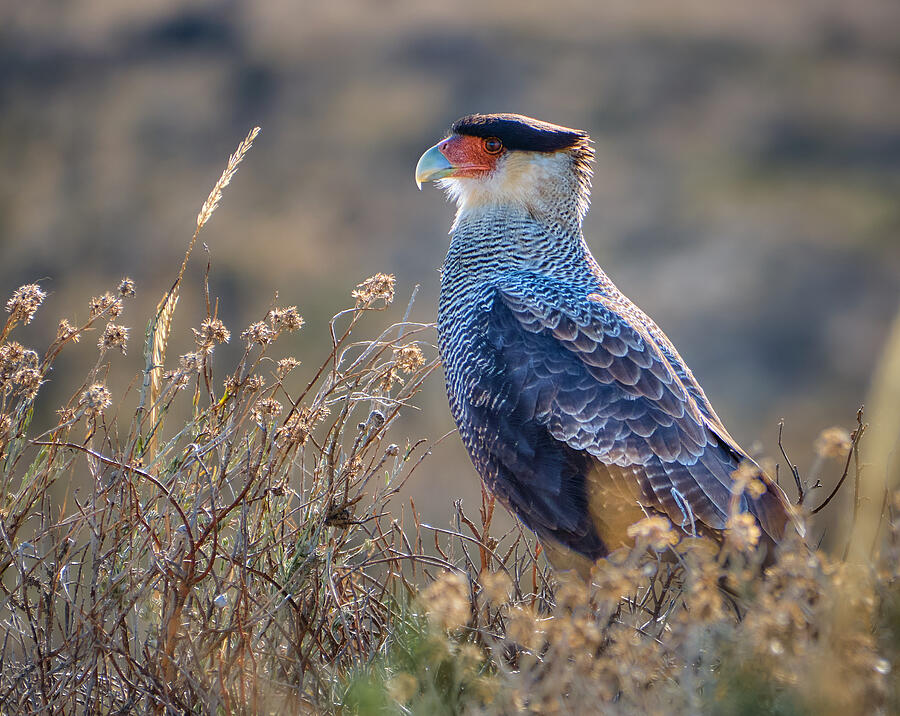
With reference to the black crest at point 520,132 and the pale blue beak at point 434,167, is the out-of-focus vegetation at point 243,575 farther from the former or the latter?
the black crest at point 520,132

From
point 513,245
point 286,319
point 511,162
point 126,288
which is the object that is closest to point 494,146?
point 511,162

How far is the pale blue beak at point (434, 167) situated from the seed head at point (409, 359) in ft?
3.57

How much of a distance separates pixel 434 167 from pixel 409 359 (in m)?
1.18

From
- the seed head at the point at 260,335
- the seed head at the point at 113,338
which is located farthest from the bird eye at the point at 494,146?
the seed head at the point at 113,338

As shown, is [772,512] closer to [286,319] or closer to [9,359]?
[286,319]

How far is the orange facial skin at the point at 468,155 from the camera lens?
13.7 feet

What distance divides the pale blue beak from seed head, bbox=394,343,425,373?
1088 mm

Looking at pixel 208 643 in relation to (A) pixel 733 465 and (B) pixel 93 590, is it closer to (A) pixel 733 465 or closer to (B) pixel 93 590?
(B) pixel 93 590

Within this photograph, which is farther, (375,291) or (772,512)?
(772,512)

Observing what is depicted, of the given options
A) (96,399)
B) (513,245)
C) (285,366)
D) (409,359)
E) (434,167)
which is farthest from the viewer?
(434,167)

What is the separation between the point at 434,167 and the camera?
14.0 feet

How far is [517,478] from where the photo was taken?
352cm

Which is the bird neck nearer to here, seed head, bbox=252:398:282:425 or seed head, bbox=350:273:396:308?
seed head, bbox=350:273:396:308

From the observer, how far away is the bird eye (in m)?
4.18
